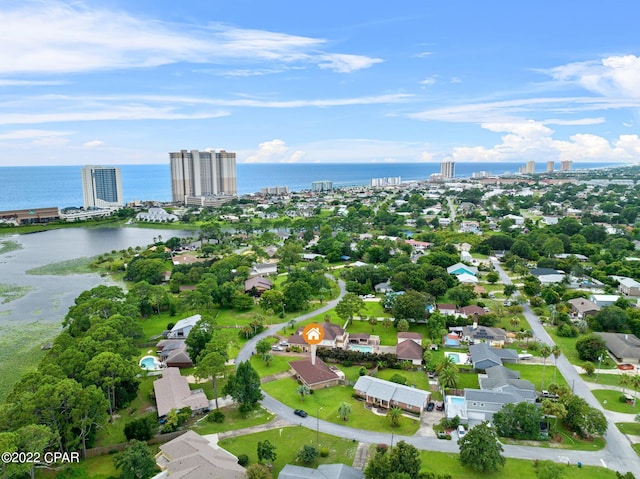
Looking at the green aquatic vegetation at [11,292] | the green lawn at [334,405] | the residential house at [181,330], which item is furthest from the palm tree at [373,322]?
the green aquatic vegetation at [11,292]

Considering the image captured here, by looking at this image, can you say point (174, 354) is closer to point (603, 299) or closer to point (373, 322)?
point (373, 322)

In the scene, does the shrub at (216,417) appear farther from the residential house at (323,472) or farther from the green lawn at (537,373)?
the green lawn at (537,373)

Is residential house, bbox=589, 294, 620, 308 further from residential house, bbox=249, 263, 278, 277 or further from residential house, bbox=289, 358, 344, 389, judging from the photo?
residential house, bbox=249, 263, 278, 277

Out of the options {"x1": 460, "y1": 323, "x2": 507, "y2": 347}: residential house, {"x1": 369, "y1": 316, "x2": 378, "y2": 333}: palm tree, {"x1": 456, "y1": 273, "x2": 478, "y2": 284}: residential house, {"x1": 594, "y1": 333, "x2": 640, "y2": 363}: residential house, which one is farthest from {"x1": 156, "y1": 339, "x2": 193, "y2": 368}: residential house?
{"x1": 456, "y1": 273, "x2": 478, "y2": 284}: residential house

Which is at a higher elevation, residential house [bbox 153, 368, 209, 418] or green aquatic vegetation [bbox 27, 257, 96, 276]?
residential house [bbox 153, 368, 209, 418]

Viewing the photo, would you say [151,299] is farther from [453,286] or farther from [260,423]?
[453,286]

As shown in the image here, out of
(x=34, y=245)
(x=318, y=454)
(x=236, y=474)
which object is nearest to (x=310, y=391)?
(x=318, y=454)
